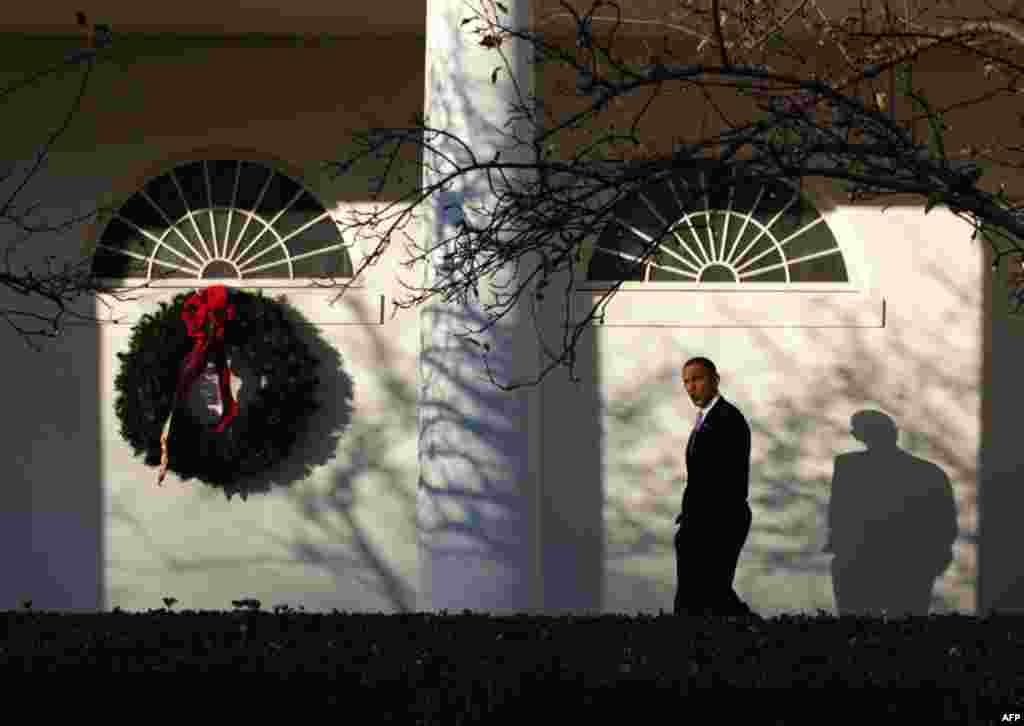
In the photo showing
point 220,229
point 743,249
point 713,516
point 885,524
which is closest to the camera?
point 713,516

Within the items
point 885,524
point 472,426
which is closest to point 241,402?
point 472,426

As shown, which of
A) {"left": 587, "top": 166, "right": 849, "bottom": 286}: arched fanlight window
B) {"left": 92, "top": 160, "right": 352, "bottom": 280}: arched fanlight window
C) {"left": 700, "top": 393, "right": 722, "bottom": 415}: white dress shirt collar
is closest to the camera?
{"left": 700, "top": 393, "right": 722, "bottom": 415}: white dress shirt collar

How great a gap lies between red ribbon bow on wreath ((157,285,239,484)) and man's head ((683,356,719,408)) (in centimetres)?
349

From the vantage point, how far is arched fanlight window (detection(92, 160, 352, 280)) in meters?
11.9

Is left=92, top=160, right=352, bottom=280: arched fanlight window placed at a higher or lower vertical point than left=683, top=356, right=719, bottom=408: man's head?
higher

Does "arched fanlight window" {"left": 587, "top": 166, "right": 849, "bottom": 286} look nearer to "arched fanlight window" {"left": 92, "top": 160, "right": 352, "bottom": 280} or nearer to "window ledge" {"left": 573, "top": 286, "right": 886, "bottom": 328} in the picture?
"window ledge" {"left": 573, "top": 286, "right": 886, "bottom": 328}

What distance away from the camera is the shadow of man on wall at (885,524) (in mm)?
11578

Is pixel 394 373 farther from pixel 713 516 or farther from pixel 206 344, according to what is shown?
pixel 713 516

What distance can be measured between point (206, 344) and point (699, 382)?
3.67m

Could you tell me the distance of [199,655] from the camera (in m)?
6.61

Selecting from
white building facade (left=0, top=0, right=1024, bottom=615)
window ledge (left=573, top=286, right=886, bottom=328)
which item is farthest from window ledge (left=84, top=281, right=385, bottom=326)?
window ledge (left=573, top=286, right=886, bottom=328)

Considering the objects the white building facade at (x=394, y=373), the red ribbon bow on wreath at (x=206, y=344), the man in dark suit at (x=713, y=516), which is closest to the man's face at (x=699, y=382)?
the man in dark suit at (x=713, y=516)

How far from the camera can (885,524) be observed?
1162 cm

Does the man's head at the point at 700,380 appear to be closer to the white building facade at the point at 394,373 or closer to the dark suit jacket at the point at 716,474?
the dark suit jacket at the point at 716,474
